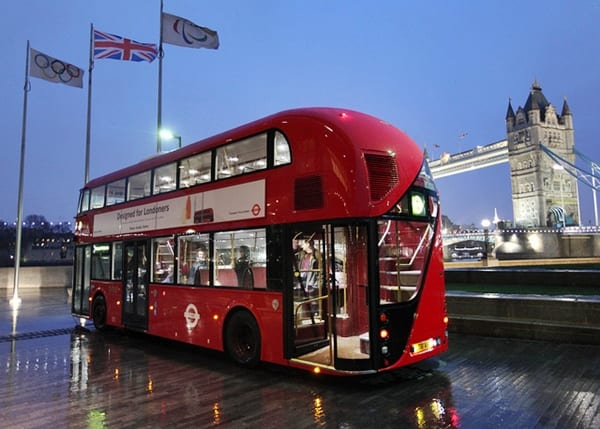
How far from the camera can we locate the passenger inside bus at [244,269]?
7.54 m

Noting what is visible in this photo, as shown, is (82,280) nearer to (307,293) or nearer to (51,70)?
(307,293)

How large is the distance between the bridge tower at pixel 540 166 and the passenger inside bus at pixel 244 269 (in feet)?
323

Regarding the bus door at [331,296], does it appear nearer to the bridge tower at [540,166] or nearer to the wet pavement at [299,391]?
the wet pavement at [299,391]

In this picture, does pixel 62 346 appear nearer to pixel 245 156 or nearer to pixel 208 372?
pixel 208 372

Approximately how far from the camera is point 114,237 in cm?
1134

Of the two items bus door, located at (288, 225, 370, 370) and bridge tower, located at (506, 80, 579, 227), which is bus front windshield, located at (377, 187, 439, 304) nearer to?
bus door, located at (288, 225, 370, 370)

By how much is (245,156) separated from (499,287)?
382 inches

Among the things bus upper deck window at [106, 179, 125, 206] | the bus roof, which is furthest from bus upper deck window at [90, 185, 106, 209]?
the bus roof

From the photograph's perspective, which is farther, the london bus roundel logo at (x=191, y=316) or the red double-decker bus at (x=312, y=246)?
the london bus roundel logo at (x=191, y=316)

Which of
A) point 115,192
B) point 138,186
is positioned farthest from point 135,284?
point 115,192

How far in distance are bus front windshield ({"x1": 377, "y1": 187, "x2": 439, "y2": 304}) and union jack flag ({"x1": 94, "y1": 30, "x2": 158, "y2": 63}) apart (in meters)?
14.7

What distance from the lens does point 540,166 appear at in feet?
327

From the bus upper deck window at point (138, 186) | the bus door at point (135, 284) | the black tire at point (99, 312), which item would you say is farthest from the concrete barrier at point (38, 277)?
the bus upper deck window at point (138, 186)

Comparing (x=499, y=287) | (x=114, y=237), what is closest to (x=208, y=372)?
(x=114, y=237)
